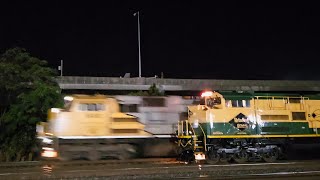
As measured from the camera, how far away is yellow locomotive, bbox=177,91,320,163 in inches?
751

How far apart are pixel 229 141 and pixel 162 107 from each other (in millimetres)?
3925

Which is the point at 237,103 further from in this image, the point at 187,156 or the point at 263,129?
the point at 187,156

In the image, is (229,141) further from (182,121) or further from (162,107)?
(162,107)

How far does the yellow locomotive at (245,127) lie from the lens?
19078 millimetres

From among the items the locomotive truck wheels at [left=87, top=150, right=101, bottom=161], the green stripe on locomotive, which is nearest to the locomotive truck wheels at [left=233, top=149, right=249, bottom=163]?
the green stripe on locomotive

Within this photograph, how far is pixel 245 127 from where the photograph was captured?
1944cm

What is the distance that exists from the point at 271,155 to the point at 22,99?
1456 centimetres

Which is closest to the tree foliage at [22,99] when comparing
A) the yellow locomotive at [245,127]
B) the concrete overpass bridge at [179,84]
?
the yellow locomotive at [245,127]

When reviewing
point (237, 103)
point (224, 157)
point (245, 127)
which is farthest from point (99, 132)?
point (245, 127)

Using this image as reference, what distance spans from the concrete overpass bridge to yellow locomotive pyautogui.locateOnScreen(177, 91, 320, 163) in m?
19.9

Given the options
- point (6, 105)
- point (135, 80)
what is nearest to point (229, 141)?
point (6, 105)

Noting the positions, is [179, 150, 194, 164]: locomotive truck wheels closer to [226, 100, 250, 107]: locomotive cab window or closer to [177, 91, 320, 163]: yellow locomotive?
[177, 91, 320, 163]: yellow locomotive

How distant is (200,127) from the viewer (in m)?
19.3

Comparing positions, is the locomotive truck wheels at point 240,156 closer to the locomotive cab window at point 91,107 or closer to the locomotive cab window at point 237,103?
the locomotive cab window at point 237,103
